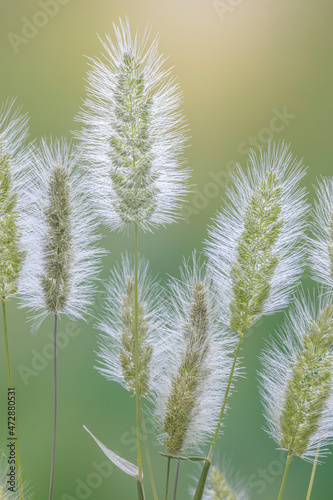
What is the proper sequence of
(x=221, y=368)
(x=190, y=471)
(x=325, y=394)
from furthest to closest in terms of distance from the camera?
(x=190, y=471) < (x=221, y=368) < (x=325, y=394)

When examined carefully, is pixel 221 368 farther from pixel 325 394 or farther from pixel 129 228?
pixel 129 228

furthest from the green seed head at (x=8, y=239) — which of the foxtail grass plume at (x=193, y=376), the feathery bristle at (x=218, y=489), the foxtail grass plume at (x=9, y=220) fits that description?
the feathery bristle at (x=218, y=489)

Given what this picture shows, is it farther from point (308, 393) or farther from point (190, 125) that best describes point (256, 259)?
point (190, 125)

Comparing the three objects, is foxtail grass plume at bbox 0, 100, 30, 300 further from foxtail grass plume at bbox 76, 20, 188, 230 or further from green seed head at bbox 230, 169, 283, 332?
green seed head at bbox 230, 169, 283, 332

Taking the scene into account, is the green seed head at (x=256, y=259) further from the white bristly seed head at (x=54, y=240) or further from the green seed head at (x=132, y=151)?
the white bristly seed head at (x=54, y=240)

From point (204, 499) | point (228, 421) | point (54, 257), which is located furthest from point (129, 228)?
point (204, 499)

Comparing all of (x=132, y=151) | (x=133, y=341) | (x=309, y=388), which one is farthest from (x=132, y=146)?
(x=309, y=388)

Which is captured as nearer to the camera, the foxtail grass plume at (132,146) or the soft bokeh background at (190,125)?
the foxtail grass plume at (132,146)
